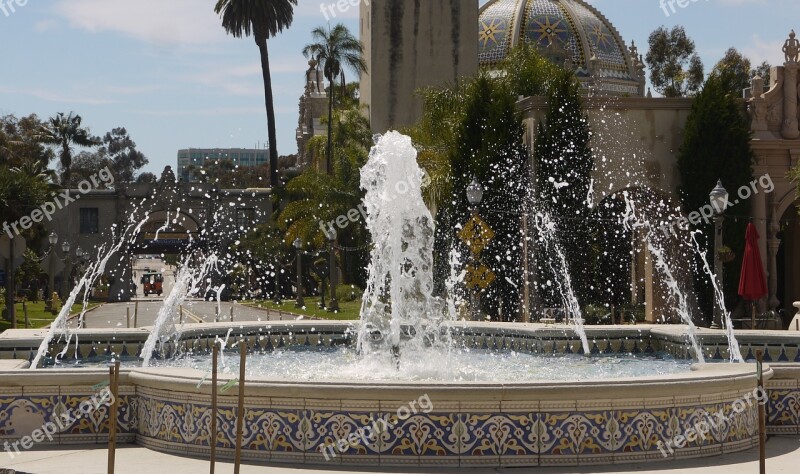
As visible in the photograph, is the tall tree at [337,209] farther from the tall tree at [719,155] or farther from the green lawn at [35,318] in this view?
the tall tree at [719,155]

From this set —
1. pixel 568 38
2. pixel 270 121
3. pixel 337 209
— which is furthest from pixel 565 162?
pixel 568 38

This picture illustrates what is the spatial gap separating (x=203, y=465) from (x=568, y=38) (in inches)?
2971

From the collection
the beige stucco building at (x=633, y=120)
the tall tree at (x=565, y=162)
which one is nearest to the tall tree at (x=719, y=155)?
the beige stucco building at (x=633, y=120)

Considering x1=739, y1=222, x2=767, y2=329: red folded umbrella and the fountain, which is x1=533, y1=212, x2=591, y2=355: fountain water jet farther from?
the fountain

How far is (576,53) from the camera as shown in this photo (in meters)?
82.2

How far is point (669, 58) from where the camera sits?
73125mm

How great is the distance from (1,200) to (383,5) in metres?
20.4

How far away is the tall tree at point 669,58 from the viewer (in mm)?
71500

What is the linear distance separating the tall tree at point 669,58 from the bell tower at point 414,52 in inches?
924

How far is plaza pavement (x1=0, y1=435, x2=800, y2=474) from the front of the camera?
9008mm

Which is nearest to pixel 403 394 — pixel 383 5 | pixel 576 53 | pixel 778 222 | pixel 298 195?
pixel 778 222

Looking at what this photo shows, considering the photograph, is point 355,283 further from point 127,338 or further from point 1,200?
point 127,338

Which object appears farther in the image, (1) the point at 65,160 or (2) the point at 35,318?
(1) the point at 65,160
